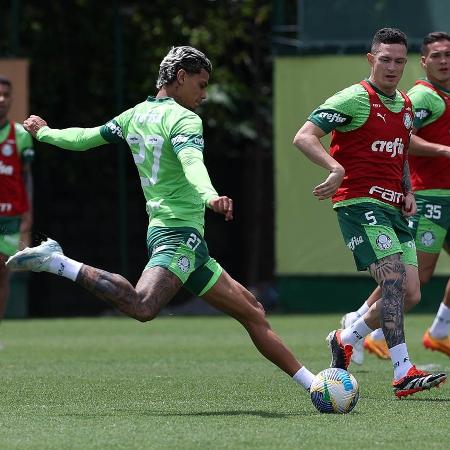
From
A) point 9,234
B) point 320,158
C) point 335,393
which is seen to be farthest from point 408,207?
point 9,234

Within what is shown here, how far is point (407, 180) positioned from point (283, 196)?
9.72 metres

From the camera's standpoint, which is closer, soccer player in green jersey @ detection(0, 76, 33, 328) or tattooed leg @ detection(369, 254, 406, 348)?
tattooed leg @ detection(369, 254, 406, 348)

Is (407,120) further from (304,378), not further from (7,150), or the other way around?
(7,150)

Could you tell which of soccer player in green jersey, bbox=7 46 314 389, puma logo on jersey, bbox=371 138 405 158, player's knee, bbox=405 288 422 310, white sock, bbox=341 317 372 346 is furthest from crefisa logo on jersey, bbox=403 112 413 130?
soccer player in green jersey, bbox=7 46 314 389

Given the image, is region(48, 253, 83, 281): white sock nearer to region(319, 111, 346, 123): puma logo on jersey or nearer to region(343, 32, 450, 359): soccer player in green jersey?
region(319, 111, 346, 123): puma logo on jersey

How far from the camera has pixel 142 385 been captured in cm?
968

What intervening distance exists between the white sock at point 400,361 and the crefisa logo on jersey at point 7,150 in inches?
249

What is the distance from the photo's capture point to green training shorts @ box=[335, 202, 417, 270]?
8.89 m

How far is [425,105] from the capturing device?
1073cm

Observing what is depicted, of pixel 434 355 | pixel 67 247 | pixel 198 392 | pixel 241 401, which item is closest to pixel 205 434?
pixel 241 401

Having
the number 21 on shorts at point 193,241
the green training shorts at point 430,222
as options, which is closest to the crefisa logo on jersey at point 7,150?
the green training shorts at point 430,222

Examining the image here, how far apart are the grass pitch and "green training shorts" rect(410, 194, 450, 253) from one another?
3.24ft

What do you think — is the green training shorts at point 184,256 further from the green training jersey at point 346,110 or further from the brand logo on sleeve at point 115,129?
the green training jersey at point 346,110

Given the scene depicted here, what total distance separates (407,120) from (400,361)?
1625 mm
